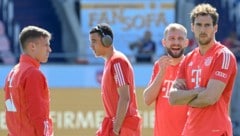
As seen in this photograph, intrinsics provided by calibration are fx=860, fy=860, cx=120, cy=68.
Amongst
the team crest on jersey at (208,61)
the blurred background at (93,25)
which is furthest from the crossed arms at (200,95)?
the blurred background at (93,25)

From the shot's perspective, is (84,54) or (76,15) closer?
(84,54)

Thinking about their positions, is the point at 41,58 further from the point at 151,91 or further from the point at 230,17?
the point at 230,17

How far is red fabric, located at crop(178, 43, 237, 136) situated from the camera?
22.9ft

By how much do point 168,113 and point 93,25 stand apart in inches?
378

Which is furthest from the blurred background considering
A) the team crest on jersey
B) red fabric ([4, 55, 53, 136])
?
the team crest on jersey

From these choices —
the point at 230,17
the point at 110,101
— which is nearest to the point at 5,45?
the point at 230,17

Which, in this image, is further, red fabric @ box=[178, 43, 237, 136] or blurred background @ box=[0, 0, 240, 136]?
blurred background @ box=[0, 0, 240, 136]

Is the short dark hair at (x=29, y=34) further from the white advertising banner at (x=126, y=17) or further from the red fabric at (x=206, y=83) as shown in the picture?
the white advertising banner at (x=126, y=17)

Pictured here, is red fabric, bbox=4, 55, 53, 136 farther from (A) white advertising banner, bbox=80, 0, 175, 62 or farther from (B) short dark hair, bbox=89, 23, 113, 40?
(A) white advertising banner, bbox=80, 0, 175, 62

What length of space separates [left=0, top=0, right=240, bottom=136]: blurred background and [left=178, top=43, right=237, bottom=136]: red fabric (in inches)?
323

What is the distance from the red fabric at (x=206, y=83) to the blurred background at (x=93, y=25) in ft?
26.9

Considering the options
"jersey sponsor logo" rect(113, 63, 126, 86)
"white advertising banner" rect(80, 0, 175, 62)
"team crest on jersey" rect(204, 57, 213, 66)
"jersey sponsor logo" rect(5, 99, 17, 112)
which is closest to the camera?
"team crest on jersey" rect(204, 57, 213, 66)

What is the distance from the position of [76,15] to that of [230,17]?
326cm

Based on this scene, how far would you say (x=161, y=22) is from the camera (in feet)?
58.3
